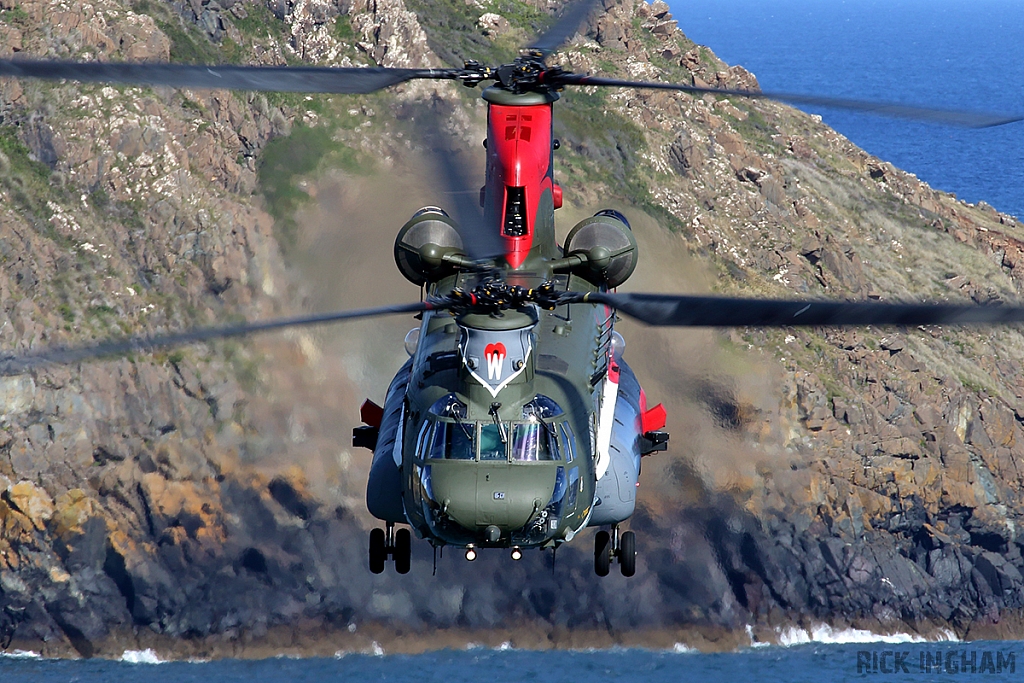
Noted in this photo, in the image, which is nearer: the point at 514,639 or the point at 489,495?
the point at 489,495

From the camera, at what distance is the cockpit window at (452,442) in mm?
33125

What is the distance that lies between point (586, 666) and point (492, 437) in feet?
276

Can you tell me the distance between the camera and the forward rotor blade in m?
38.8

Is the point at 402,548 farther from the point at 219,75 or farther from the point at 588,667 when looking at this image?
the point at 588,667

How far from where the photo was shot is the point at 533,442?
3359 cm

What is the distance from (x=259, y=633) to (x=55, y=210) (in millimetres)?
39211

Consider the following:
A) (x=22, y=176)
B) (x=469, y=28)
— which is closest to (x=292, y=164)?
(x=22, y=176)

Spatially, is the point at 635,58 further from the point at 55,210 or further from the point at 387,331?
the point at 55,210

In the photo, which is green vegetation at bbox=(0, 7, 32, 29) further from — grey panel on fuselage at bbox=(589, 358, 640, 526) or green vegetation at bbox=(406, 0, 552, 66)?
grey panel on fuselage at bbox=(589, 358, 640, 526)

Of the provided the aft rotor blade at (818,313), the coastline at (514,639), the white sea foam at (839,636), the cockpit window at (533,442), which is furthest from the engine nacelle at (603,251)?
the white sea foam at (839,636)

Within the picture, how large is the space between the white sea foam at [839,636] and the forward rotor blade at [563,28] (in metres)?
86.5

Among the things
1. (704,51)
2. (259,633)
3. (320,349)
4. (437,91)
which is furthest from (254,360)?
(704,51)

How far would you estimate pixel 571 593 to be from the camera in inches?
4574

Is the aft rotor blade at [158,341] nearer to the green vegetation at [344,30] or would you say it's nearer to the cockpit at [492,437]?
the cockpit at [492,437]
